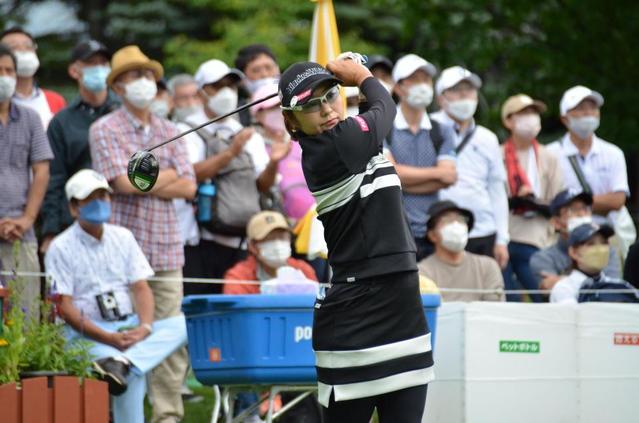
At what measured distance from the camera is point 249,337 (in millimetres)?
8609

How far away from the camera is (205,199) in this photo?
11117 mm

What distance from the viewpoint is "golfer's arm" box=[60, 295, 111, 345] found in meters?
9.43

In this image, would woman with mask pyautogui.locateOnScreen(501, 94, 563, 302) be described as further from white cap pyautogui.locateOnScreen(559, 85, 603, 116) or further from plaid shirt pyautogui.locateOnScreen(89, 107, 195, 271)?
plaid shirt pyautogui.locateOnScreen(89, 107, 195, 271)

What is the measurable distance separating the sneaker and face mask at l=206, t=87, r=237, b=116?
3013 mm

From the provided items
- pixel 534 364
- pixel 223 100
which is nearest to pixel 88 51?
pixel 223 100

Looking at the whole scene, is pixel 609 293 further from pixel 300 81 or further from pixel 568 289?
pixel 300 81

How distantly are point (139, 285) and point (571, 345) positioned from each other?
9.57 ft

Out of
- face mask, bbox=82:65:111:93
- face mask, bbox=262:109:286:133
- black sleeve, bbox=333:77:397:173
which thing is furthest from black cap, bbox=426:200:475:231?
black sleeve, bbox=333:77:397:173

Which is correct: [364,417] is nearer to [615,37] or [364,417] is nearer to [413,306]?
[413,306]

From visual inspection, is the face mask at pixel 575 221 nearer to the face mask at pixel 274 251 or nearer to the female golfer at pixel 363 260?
the face mask at pixel 274 251

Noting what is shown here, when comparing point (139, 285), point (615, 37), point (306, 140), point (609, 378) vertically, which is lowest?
point (609, 378)

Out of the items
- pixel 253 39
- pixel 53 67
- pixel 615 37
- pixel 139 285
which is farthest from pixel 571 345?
pixel 53 67

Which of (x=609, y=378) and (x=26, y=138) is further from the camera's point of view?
(x=26, y=138)

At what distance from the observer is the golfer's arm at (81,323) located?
371 inches
